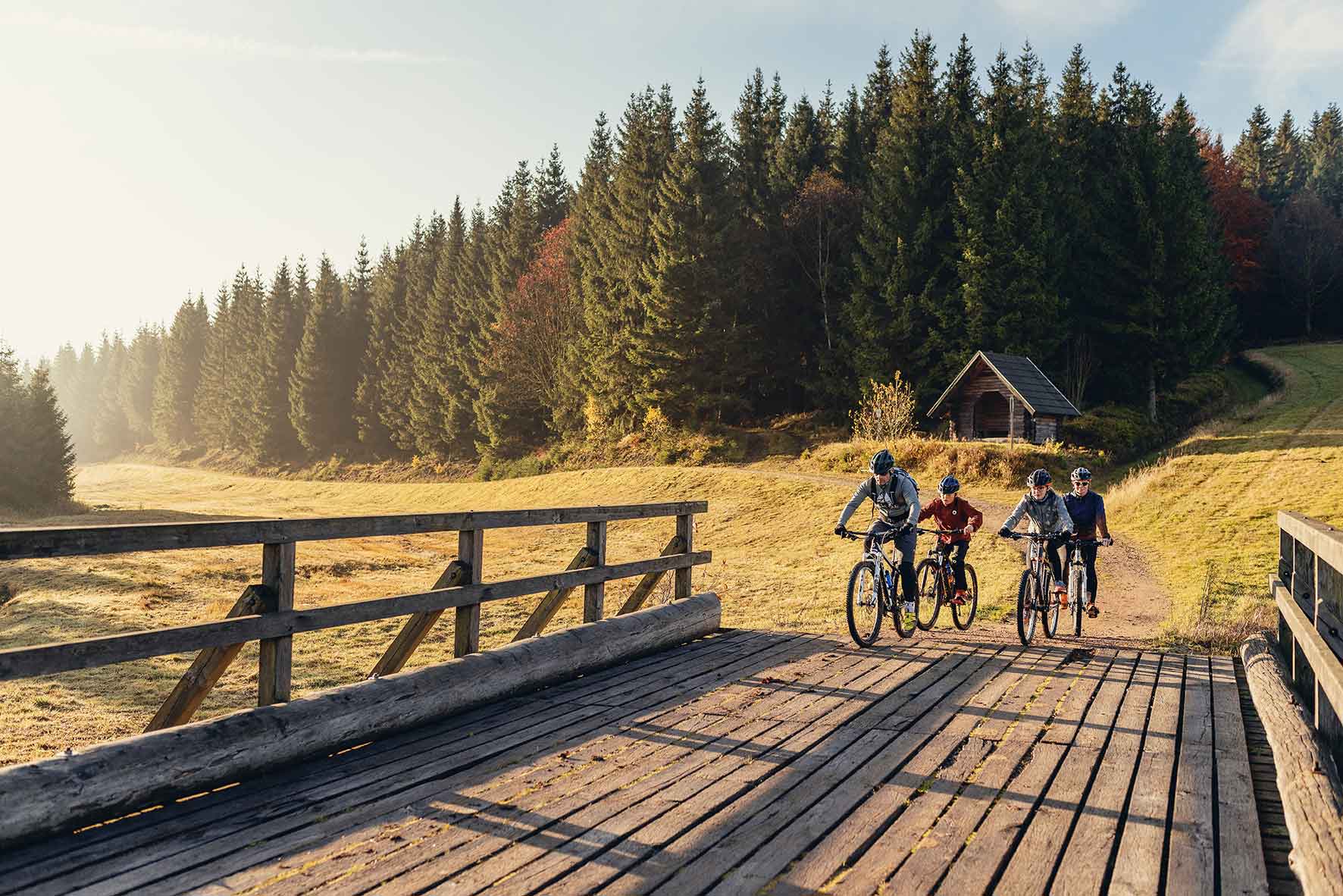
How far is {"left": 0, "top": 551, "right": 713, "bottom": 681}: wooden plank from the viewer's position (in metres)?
4.02

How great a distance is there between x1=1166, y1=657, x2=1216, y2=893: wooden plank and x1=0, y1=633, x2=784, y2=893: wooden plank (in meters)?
3.17

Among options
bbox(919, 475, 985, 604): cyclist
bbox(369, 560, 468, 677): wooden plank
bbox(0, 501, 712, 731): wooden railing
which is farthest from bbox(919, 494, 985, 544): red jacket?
bbox(369, 560, 468, 677): wooden plank

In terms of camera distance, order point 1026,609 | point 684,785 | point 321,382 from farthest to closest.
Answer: point 321,382 → point 1026,609 → point 684,785

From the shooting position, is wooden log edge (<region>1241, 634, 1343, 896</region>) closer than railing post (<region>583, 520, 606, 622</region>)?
Yes

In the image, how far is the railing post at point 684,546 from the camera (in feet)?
31.6

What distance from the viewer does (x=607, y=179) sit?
58344 mm

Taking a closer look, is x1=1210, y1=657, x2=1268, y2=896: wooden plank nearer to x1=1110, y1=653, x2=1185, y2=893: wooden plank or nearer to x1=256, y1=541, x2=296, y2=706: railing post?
x1=1110, y1=653, x2=1185, y2=893: wooden plank

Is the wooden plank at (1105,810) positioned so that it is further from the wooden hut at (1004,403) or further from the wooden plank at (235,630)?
the wooden hut at (1004,403)

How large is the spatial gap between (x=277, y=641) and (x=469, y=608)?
5.26 feet

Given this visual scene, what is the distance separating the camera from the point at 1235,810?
Result: 4.54 m

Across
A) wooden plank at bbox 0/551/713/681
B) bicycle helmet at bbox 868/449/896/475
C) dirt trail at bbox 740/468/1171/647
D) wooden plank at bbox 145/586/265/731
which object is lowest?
dirt trail at bbox 740/468/1171/647

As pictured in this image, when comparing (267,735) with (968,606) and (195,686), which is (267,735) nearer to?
(195,686)

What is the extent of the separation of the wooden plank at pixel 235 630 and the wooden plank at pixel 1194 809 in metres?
4.25

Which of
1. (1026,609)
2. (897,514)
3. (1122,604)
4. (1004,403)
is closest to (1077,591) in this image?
(1026,609)
